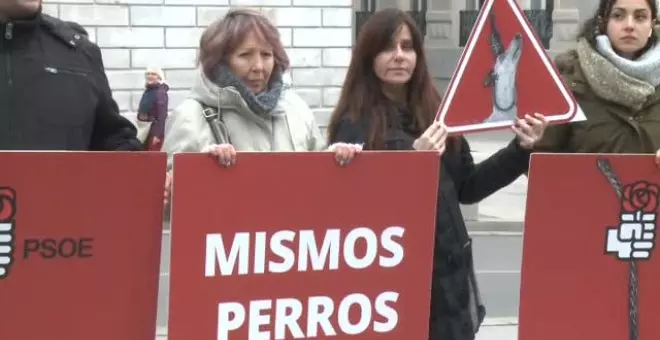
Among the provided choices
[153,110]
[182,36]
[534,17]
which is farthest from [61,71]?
[534,17]

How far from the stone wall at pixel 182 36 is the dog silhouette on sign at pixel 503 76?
8.18 m

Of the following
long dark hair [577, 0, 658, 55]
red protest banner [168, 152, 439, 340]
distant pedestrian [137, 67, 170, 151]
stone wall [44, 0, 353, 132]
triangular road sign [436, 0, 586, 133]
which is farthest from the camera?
stone wall [44, 0, 353, 132]

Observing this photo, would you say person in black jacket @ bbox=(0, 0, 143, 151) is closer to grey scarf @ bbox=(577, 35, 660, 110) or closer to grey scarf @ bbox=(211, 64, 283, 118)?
grey scarf @ bbox=(211, 64, 283, 118)

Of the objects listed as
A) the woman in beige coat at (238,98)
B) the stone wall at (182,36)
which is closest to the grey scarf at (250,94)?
the woman in beige coat at (238,98)

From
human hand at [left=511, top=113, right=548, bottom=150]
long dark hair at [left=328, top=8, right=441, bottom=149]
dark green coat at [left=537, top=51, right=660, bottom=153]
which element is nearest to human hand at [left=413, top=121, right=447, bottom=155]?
long dark hair at [left=328, top=8, right=441, bottom=149]

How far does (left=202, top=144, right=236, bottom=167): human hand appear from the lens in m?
3.13

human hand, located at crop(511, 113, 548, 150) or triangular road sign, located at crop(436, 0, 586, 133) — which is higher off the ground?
triangular road sign, located at crop(436, 0, 586, 133)

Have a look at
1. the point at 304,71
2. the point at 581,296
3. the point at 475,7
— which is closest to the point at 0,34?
the point at 581,296

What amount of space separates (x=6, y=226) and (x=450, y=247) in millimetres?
1413

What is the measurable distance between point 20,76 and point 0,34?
0.44ft

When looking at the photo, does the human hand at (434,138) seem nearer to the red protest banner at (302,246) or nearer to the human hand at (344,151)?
the red protest banner at (302,246)

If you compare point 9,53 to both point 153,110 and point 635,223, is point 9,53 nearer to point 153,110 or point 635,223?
point 635,223

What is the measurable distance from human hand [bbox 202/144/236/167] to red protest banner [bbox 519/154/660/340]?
3.32 feet

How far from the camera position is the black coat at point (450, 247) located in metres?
3.51
